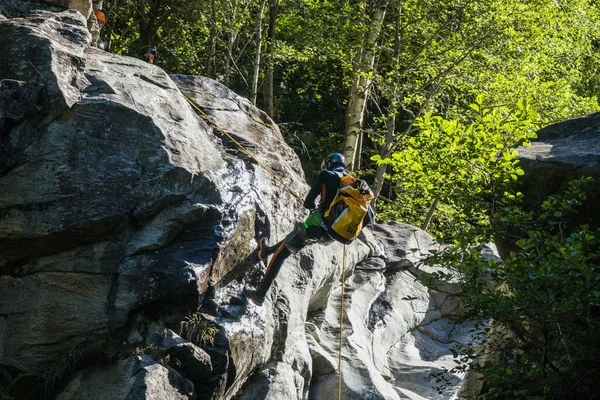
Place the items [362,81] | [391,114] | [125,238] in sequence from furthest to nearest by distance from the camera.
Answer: [362,81], [391,114], [125,238]

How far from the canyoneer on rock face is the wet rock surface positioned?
295 mm

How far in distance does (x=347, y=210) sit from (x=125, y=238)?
287 cm

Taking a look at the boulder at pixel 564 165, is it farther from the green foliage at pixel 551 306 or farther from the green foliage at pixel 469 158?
the green foliage at pixel 551 306

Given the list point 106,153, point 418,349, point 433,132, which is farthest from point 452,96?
point 106,153

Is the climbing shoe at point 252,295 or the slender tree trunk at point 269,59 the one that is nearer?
the climbing shoe at point 252,295

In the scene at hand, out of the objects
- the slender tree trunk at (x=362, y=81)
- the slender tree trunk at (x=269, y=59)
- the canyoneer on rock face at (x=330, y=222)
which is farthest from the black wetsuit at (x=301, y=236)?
the slender tree trunk at (x=269, y=59)

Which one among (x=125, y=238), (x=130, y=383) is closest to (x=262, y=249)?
(x=125, y=238)

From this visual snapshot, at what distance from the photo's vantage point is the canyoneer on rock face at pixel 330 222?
9.88m

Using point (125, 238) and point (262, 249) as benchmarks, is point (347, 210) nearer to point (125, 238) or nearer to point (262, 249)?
point (262, 249)

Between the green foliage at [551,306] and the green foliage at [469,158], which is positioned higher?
the green foliage at [469,158]

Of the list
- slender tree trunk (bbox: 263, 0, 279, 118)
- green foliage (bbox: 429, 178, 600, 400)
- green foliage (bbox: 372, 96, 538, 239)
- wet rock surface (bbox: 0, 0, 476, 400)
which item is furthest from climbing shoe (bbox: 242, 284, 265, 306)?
slender tree trunk (bbox: 263, 0, 279, 118)

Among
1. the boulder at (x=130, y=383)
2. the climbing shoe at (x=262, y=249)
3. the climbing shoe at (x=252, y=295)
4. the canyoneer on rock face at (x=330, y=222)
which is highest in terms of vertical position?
the canyoneer on rock face at (x=330, y=222)

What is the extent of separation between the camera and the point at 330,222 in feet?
32.8

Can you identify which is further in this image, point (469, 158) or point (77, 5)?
point (77, 5)
